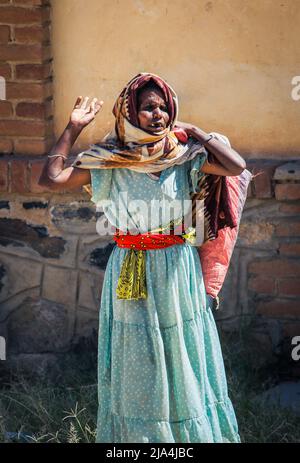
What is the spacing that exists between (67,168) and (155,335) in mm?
792

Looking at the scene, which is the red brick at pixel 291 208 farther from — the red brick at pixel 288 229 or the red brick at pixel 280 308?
the red brick at pixel 280 308

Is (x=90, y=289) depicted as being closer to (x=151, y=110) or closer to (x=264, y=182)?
(x=264, y=182)

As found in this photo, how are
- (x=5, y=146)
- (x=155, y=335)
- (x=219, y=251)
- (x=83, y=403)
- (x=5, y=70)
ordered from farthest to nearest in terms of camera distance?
(x=5, y=146), (x=5, y=70), (x=83, y=403), (x=219, y=251), (x=155, y=335)

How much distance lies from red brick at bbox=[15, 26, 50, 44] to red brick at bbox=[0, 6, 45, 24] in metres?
0.04

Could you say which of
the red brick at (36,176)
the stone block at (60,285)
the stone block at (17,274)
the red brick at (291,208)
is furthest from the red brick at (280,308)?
the red brick at (36,176)

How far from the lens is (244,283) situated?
5367mm

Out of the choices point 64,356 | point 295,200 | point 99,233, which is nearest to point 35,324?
point 64,356

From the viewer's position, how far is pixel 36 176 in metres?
5.32

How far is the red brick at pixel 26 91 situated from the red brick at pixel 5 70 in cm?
4

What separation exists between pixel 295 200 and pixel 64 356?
1622mm

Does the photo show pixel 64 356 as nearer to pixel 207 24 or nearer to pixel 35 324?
pixel 35 324

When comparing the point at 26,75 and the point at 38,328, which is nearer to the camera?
the point at 26,75

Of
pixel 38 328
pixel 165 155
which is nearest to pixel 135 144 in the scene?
pixel 165 155

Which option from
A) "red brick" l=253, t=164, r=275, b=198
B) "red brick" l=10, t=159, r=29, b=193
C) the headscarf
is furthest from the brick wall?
the headscarf
